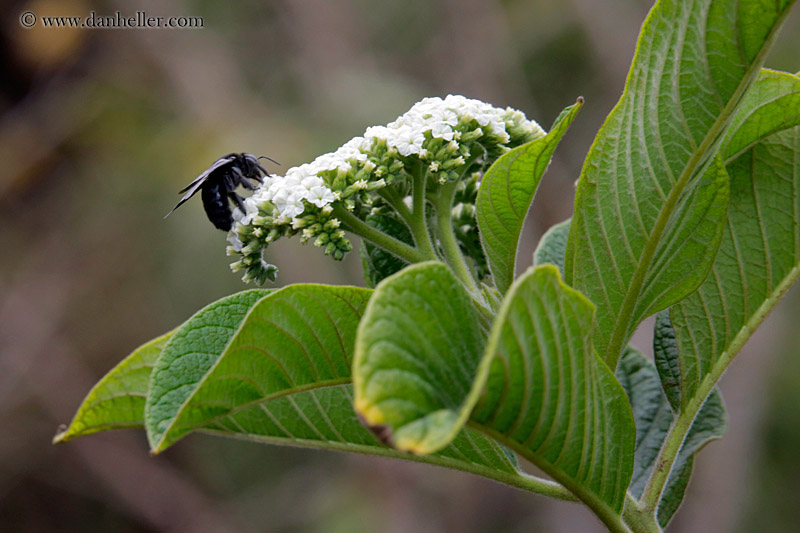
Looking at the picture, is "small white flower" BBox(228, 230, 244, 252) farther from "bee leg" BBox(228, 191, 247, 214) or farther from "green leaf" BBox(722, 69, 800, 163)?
"green leaf" BBox(722, 69, 800, 163)

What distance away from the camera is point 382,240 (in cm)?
108

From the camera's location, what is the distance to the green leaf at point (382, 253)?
121 cm

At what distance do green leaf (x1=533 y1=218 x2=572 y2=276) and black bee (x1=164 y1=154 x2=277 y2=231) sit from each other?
22.7 inches

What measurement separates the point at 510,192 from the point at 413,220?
185 mm

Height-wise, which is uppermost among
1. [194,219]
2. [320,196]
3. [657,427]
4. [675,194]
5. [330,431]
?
[194,219]

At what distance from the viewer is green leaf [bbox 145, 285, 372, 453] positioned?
0.82 meters

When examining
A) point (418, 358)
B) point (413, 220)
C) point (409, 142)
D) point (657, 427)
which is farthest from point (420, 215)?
point (657, 427)

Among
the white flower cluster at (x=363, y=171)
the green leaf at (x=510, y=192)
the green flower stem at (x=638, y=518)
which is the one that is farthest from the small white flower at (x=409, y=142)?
the green flower stem at (x=638, y=518)

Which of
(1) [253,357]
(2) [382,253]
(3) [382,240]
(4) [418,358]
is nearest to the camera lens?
(4) [418,358]

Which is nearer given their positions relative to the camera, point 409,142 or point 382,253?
point 409,142

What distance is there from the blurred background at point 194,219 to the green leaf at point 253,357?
4045mm

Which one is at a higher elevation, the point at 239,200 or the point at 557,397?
the point at 239,200

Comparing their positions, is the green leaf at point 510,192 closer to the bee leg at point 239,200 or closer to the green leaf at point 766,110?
the green leaf at point 766,110

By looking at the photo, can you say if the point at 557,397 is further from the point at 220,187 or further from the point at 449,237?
the point at 220,187
